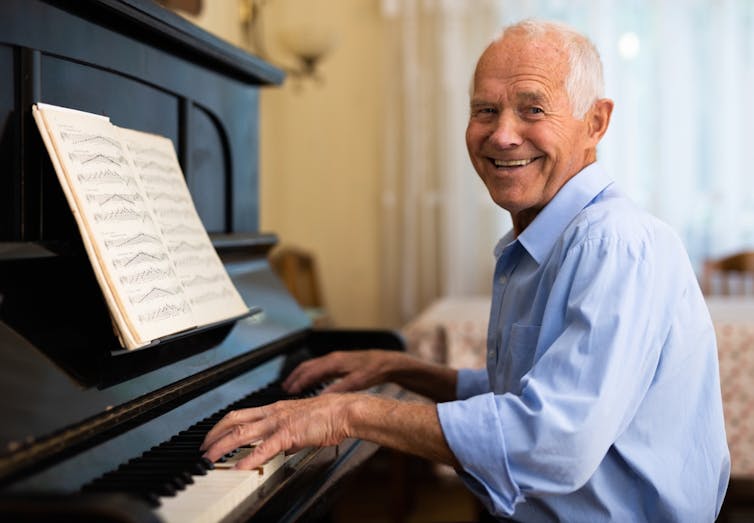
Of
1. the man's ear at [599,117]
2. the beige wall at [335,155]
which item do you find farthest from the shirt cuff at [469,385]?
the beige wall at [335,155]

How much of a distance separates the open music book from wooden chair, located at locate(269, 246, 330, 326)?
2205mm

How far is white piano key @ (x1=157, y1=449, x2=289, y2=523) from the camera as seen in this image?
1003mm

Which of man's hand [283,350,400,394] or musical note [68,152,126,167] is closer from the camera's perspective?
musical note [68,152,126,167]

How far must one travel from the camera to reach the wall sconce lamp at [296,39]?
3.87 metres

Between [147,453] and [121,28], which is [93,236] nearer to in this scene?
[147,453]

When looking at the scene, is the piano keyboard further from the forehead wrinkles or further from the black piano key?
the forehead wrinkles

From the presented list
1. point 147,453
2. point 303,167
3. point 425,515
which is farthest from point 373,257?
point 147,453

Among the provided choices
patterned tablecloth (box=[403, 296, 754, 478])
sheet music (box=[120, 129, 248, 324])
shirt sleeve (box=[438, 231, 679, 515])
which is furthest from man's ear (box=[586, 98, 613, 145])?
patterned tablecloth (box=[403, 296, 754, 478])

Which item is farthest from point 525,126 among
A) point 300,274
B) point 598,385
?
point 300,274

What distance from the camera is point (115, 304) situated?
1226 millimetres

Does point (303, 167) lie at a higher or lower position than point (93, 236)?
higher

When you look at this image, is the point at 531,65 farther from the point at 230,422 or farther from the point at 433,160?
the point at 433,160

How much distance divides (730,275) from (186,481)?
334 cm

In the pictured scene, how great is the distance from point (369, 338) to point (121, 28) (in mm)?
923
